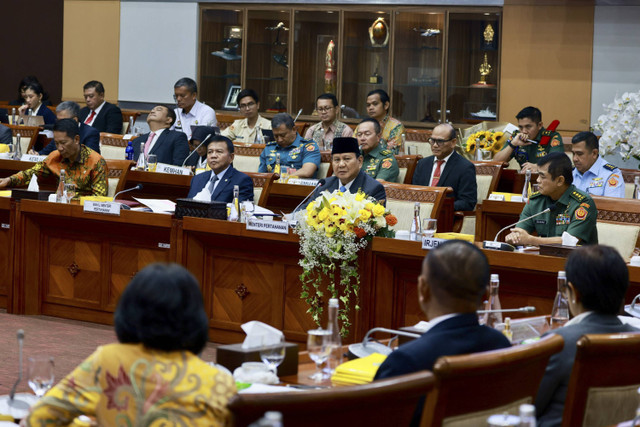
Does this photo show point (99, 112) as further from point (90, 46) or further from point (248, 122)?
point (90, 46)

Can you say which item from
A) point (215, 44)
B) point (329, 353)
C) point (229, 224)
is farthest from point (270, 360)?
point (215, 44)

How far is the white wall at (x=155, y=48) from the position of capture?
428 inches

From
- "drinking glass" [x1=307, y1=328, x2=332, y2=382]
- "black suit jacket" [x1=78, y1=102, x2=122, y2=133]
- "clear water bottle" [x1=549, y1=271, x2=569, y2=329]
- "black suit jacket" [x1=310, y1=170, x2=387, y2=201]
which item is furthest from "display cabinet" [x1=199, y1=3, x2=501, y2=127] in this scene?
"drinking glass" [x1=307, y1=328, x2=332, y2=382]

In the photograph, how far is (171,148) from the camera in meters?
7.52

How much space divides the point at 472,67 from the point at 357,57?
4.21 feet

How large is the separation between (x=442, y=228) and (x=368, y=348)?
10.7ft

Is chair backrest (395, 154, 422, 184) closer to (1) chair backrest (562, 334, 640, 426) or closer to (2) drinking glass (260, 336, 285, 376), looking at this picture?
(2) drinking glass (260, 336, 285, 376)

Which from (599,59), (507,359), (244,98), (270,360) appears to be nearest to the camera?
(507,359)

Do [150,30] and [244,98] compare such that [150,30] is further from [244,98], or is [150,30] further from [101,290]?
[101,290]

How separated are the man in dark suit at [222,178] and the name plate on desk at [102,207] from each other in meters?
0.58

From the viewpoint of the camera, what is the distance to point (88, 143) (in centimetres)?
783

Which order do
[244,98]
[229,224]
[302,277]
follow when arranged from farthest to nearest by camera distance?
[244,98] < [229,224] < [302,277]

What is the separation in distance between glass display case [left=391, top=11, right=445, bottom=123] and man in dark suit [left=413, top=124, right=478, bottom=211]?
3.26 meters

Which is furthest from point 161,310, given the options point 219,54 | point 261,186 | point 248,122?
point 219,54
